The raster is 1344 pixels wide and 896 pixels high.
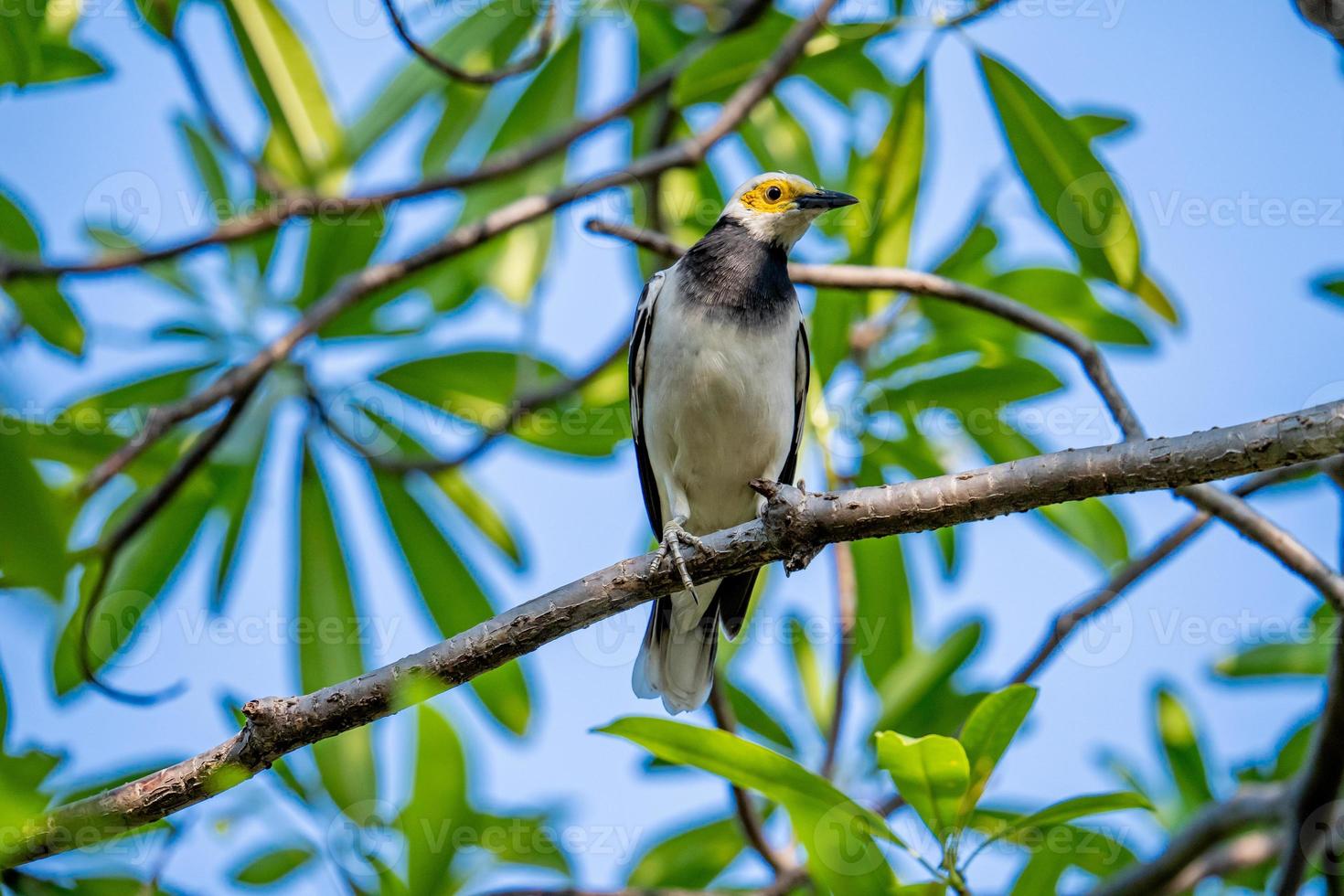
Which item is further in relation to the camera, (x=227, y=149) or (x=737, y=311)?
(x=227, y=149)

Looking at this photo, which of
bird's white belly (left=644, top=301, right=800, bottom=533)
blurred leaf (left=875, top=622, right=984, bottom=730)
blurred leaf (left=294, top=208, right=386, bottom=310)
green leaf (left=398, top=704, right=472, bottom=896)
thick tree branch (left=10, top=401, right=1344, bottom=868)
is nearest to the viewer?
thick tree branch (left=10, top=401, right=1344, bottom=868)

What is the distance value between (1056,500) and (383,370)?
3.24 m

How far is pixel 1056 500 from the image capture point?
2.82m

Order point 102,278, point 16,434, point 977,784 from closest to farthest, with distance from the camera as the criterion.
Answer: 1. point 16,434
2. point 977,784
3. point 102,278

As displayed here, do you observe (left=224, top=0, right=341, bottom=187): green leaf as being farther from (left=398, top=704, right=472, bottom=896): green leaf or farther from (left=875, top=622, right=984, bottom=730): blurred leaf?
(left=875, top=622, right=984, bottom=730): blurred leaf

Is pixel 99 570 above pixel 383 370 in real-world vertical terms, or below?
below

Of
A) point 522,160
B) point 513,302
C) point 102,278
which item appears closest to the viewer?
point 102,278

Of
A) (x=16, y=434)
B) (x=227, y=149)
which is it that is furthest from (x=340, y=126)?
(x=16, y=434)

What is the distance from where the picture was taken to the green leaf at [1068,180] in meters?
4.03

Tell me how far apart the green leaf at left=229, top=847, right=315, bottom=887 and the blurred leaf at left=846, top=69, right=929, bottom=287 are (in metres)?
3.34

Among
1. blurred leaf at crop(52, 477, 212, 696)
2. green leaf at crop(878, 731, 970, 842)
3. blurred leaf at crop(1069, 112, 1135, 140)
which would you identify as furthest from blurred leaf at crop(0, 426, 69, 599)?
blurred leaf at crop(1069, 112, 1135, 140)

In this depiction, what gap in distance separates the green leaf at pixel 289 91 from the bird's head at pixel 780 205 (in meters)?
1.98

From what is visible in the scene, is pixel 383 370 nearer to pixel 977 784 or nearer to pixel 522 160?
pixel 522 160

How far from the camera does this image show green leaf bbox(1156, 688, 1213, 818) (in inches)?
202
